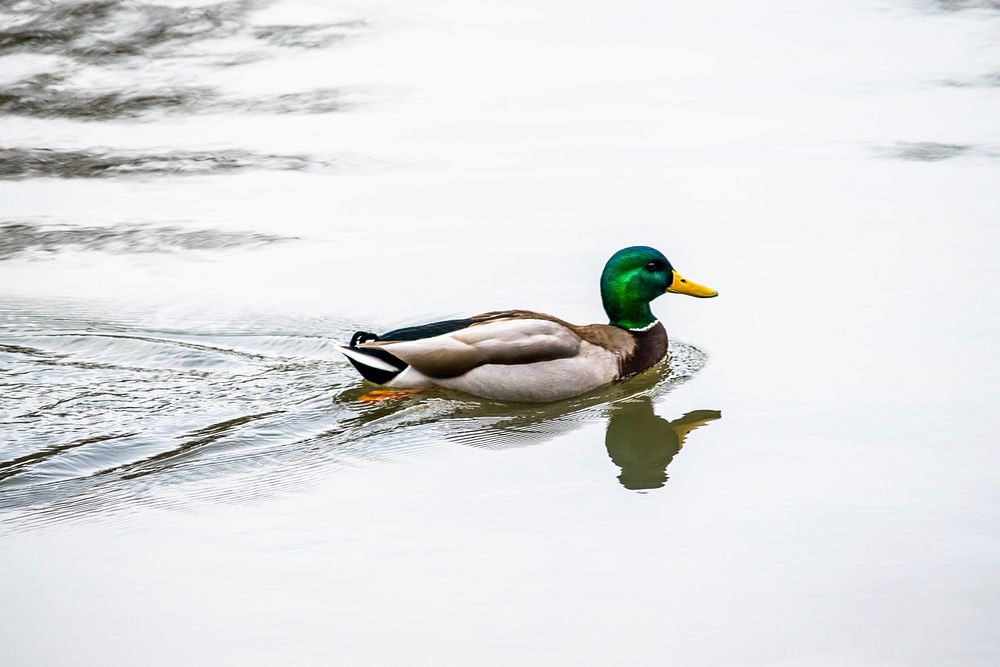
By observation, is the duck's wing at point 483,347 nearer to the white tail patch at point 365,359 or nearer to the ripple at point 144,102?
the white tail patch at point 365,359

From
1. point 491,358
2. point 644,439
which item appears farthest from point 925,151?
point 644,439

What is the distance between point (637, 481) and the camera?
633 centimetres

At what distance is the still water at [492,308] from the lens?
5.08m

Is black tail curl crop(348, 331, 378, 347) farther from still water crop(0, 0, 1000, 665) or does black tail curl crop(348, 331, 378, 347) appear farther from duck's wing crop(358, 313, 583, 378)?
still water crop(0, 0, 1000, 665)

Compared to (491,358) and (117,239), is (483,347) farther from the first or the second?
(117,239)

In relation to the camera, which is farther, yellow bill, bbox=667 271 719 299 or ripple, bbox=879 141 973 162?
ripple, bbox=879 141 973 162

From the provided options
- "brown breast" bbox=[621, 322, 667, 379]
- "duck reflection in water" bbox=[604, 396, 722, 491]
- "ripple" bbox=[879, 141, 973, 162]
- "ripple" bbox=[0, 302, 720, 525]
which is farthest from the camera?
"ripple" bbox=[879, 141, 973, 162]

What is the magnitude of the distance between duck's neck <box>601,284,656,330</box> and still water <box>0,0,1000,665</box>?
324mm

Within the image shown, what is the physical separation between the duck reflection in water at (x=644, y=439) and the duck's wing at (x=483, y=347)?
1.57ft

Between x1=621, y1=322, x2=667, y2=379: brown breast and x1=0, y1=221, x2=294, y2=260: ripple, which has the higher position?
x1=0, y1=221, x2=294, y2=260: ripple

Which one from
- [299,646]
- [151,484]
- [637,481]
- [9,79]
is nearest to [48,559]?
[151,484]

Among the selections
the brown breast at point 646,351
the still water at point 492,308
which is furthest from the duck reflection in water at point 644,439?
the brown breast at point 646,351

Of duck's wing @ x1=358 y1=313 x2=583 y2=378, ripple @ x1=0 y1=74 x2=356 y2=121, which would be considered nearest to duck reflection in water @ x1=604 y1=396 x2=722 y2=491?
duck's wing @ x1=358 y1=313 x2=583 y2=378

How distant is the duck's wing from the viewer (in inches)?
296
